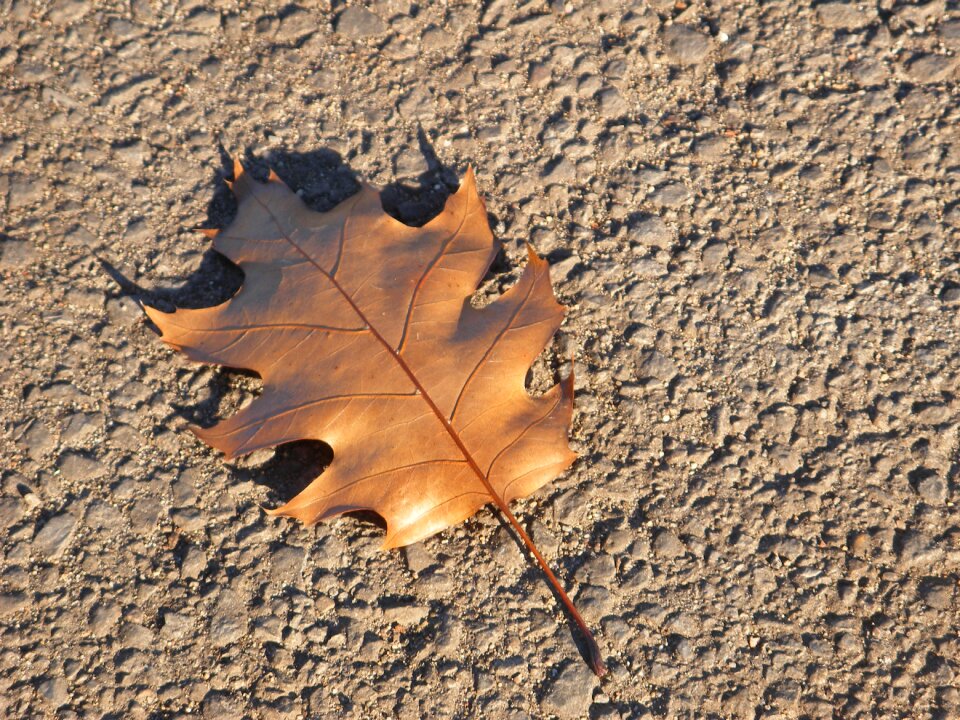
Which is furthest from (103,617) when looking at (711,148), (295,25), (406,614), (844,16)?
(844,16)

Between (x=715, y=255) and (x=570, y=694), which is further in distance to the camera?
(x=715, y=255)

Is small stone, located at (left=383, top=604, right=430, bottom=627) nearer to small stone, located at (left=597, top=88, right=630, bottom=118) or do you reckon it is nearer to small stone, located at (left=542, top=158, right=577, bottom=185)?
small stone, located at (left=542, top=158, right=577, bottom=185)

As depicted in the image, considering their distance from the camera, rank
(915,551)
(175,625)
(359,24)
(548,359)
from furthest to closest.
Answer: (359,24), (548,359), (915,551), (175,625)

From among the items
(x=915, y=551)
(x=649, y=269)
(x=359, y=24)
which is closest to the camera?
(x=915, y=551)

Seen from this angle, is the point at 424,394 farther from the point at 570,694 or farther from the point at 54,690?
the point at 54,690

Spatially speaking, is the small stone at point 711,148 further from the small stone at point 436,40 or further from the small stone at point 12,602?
the small stone at point 12,602

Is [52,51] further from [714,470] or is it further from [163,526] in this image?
[714,470]
